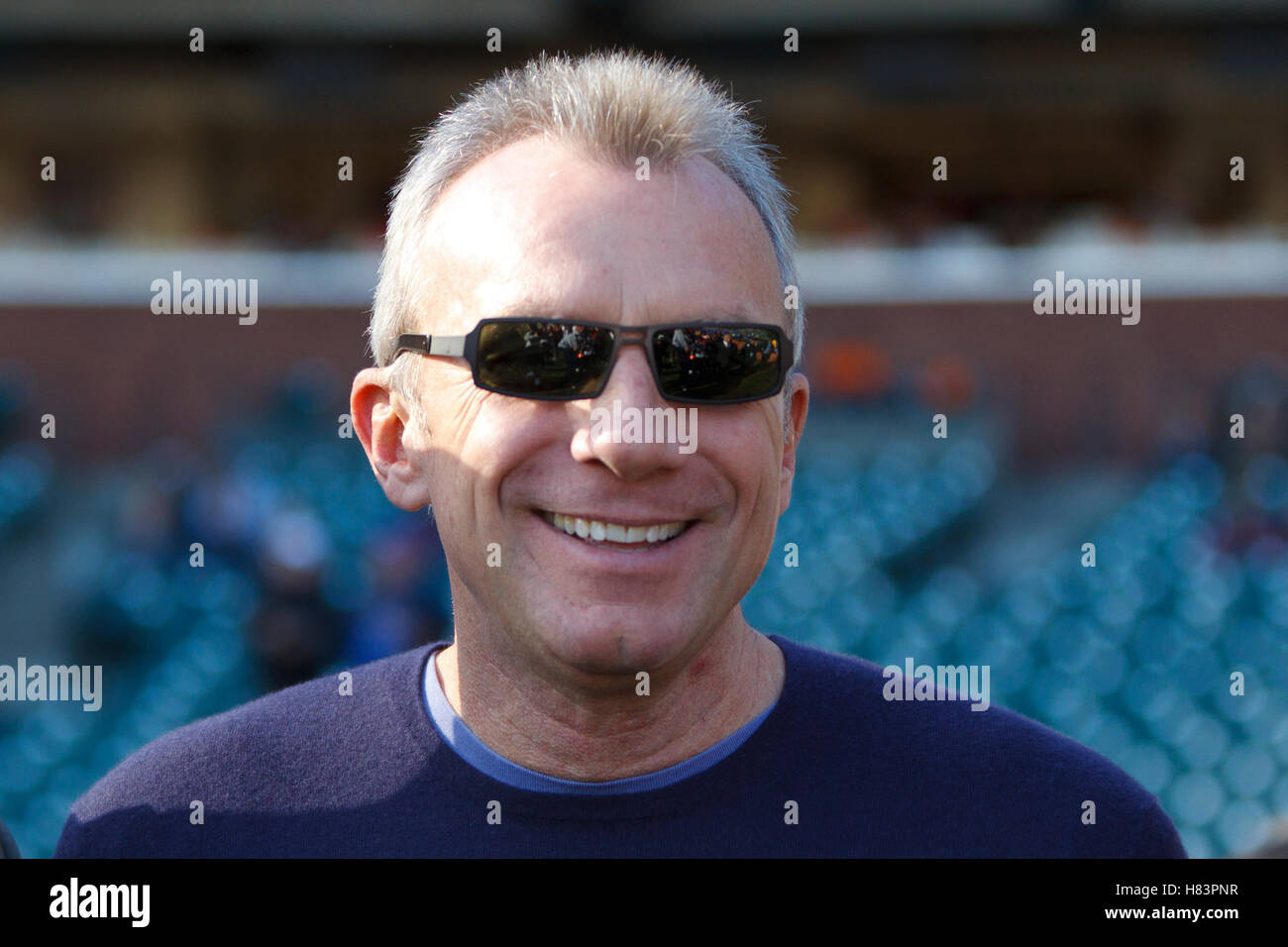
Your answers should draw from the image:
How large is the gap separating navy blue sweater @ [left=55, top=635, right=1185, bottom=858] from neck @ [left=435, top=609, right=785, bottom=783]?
5 cm

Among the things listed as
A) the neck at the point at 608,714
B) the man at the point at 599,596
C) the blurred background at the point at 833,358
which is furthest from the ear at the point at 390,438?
the blurred background at the point at 833,358

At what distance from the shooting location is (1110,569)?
7875 mm

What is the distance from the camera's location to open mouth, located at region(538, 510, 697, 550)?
153 centimetres

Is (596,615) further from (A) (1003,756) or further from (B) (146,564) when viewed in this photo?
(B) (146,564)

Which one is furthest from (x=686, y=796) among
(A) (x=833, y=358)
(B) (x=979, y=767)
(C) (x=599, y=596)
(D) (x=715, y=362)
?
(A) (x=833, y=358)

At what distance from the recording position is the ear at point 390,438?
174 cm

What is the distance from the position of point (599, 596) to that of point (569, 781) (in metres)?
0.25

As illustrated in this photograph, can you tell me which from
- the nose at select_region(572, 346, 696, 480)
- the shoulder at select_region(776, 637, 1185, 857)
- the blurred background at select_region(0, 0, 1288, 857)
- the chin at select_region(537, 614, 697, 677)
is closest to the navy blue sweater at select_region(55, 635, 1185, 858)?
the shoulder at select_region(776, 637, 1185, 857)

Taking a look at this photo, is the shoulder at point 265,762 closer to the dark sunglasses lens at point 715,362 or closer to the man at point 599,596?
the man at point 599,596

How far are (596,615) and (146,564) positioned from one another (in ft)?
24.2

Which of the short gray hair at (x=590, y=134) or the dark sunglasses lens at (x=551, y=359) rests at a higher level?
the short gray hair at (x=590, y=134)

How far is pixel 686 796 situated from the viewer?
1.60m

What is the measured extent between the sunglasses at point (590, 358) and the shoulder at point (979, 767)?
453mm

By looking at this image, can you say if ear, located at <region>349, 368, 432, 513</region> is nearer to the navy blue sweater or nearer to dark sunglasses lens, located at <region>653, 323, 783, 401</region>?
the navy blue sweater
